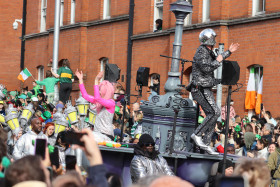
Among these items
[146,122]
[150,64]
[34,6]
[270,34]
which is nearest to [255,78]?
[270,34]

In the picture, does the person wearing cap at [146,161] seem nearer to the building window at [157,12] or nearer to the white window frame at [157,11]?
the building window at [157,12]

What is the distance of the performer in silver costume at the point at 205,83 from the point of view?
44.3ft

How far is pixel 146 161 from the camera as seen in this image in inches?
465

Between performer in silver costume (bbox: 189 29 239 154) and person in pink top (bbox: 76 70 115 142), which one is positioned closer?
performer in silver costume (bbox: 189 29 239 154)

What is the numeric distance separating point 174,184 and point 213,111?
28.6 feet

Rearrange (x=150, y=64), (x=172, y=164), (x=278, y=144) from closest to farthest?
(x=172, y=164) → (x=278, y=144) → (x=150, y=64)

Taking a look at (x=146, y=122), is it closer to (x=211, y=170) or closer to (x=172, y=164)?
(x=172, y=164)

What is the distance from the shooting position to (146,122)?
14820 mm

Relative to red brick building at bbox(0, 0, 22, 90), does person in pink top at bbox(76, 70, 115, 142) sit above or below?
below

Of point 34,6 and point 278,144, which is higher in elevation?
point 34,6

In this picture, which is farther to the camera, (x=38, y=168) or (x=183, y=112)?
(x=183, y=112)

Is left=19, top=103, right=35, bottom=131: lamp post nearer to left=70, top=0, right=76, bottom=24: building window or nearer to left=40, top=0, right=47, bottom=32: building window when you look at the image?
left=70, top=0, right=76, bottom=24: building window

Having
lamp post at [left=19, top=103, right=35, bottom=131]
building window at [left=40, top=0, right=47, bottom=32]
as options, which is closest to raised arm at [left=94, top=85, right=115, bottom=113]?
lamp post at [left=19, top=103, right=35, bottom=131]

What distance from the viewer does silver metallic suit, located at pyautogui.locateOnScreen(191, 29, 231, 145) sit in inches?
531
